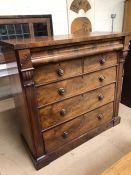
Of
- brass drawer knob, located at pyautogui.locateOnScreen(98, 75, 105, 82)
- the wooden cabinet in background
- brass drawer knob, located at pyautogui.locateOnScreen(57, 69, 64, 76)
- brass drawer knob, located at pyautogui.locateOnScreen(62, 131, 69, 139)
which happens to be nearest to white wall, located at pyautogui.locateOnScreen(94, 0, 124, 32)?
the wooden cabinet in background

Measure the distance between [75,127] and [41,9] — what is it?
2203mm

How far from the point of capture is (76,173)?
1.26 meters

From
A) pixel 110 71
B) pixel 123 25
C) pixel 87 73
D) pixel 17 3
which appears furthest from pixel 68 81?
pixel 123 25

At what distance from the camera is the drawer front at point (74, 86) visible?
118cm

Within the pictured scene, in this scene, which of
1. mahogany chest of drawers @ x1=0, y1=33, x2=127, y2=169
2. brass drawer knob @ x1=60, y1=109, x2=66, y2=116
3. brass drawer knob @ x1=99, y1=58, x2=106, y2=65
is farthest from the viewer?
brass drawer knob @ x1=99, y1=58, x2=106, y2=65

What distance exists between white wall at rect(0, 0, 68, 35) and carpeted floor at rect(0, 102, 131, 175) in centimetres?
187

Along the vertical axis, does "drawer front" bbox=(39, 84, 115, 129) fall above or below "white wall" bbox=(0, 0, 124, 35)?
below

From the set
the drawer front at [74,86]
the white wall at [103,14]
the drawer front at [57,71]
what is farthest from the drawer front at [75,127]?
the white wall at [103,14]

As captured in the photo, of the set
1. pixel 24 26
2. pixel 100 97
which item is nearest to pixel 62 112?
pixel 100 97

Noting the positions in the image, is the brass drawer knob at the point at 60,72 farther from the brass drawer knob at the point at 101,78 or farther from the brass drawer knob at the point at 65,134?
the brass drawer knob at the point at 65,134

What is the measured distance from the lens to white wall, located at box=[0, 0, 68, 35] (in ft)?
7.93

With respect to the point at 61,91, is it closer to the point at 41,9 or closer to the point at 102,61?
the point at 102,61

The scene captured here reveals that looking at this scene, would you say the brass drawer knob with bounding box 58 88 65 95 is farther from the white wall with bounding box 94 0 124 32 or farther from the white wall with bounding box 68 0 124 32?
the white wall with bounding box 94 0 124 32

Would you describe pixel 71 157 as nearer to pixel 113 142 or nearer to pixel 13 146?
pixel 113 142
